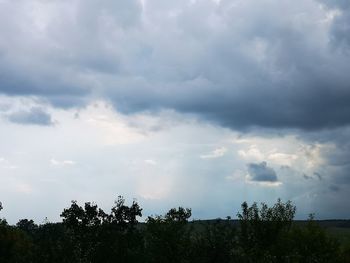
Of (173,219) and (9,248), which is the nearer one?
(173,219)

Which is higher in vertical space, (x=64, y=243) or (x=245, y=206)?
(x=245, y=206)

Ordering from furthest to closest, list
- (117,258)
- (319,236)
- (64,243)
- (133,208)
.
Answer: (133,208) → (319,236) → (117,258) → (64,243)

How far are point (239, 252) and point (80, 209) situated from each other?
117ft

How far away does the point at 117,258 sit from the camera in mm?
75312

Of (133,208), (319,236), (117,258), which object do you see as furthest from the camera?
(133,208)

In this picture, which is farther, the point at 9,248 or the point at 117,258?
the point at 9,248

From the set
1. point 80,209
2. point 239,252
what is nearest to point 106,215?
point 80,209

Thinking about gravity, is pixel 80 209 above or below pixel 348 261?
above

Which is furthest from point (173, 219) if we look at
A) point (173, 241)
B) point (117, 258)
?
point (117, 258)

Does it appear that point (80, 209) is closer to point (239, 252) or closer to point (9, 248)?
point (9, 248)

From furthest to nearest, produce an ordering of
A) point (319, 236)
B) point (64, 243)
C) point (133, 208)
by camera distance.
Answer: point (133, 208), point (319, 236), point (64, 243)

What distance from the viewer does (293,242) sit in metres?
77.9

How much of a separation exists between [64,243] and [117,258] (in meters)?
10.4

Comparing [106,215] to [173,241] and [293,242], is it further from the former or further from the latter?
[293,242]
